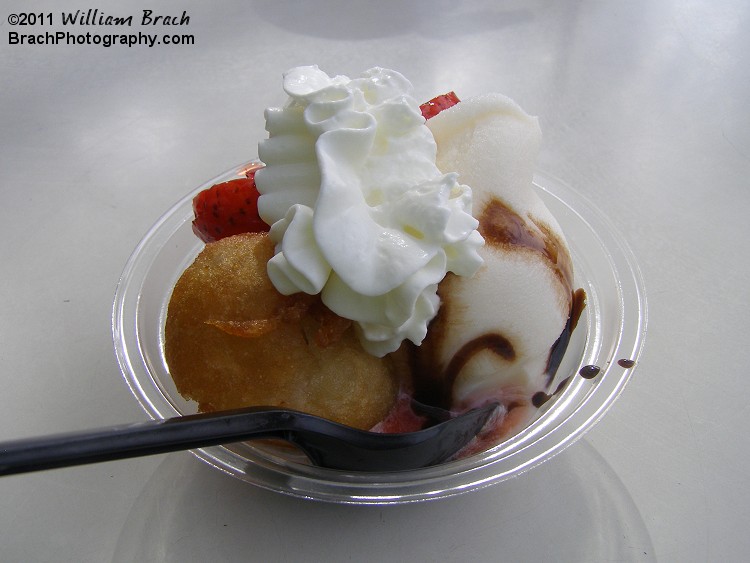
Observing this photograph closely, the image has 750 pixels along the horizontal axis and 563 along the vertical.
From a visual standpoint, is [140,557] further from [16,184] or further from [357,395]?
[16,184]

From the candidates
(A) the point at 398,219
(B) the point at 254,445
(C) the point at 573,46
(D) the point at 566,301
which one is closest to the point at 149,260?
(B) the point at 254,445

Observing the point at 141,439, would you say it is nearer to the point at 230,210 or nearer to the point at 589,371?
the point at 230,210

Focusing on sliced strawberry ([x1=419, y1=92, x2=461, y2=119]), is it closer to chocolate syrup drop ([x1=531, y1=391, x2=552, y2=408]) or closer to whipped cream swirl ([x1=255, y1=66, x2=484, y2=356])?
whipped cream swirl ([x1=255, y1=66, x2=484, y2=356])

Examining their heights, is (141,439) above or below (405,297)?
below

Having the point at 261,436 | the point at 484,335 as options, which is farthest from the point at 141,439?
the point at 484,335

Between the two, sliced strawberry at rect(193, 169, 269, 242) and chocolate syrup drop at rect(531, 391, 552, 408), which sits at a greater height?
sliced strawberry at rect(193, 169, 269, 242)

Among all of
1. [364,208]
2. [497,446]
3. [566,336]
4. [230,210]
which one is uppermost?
[364,208]

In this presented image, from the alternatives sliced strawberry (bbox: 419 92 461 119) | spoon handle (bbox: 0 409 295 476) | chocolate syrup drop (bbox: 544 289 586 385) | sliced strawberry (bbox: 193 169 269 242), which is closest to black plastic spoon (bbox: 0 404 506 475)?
spoon handle (bbox: 0 409 295 476)
